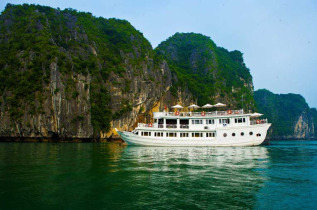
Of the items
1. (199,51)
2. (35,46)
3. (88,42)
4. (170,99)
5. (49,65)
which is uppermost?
(199,51)

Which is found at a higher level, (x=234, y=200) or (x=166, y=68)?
(x=166, y=68)

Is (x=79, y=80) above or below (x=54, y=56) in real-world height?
below

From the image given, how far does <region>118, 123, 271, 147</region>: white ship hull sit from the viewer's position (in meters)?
29.7

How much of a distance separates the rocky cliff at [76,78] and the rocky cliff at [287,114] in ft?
170

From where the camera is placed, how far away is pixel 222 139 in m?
30.0

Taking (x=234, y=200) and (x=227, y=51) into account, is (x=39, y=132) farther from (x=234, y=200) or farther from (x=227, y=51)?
(x=227, y=51)

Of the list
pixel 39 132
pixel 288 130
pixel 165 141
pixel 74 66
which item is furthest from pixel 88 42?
pixel 288 130

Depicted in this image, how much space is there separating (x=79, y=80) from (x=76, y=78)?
72cm

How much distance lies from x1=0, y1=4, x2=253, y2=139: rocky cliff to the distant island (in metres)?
0.17

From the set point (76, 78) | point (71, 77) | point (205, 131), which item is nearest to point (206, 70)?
point (76, 78)

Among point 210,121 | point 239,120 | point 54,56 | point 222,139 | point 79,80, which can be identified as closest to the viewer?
point 222,139

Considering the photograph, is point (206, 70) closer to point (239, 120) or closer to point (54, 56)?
point (54, 56)

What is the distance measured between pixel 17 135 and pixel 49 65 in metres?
13.9

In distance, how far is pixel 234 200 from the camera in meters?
7.45
